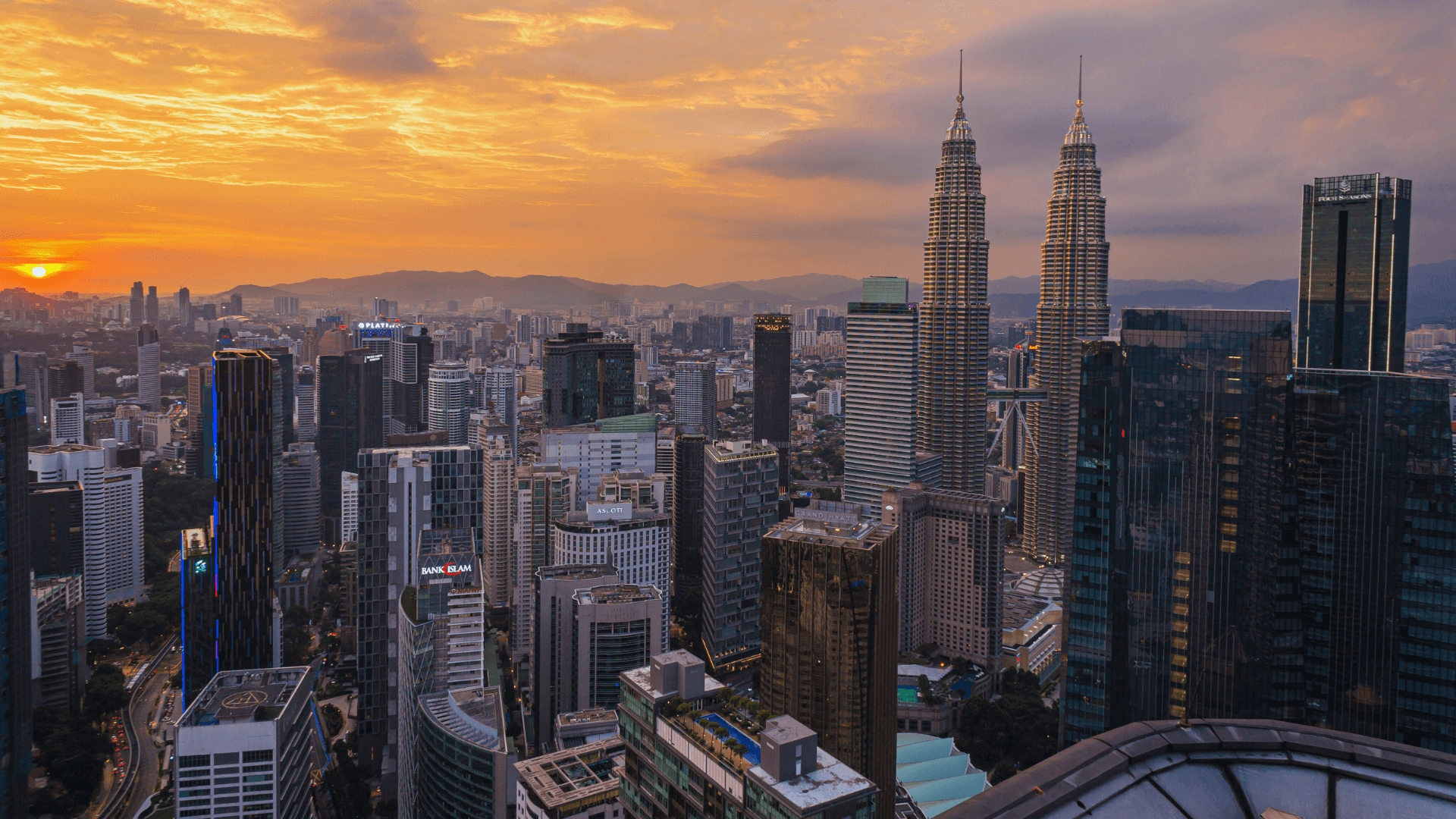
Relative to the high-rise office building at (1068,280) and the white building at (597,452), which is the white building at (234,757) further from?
the high-rise office building at (1068,280)

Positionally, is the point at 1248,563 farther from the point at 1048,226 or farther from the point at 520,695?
the point at 1048,226

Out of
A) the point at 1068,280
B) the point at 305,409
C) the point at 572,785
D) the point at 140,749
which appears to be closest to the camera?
the point at 572,785

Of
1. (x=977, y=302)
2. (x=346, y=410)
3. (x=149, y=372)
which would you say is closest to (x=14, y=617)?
(x=346, y=410)

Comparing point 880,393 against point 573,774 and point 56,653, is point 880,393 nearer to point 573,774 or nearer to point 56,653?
point 573,774

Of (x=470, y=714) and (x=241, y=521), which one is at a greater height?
(x=241, y=521)

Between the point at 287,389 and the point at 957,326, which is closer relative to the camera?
the point at 957,326

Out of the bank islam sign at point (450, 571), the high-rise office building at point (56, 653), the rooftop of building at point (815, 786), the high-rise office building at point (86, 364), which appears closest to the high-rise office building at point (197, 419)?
the high-rise office building at point (86, 364)

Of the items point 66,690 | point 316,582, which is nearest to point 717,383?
point 316,582
